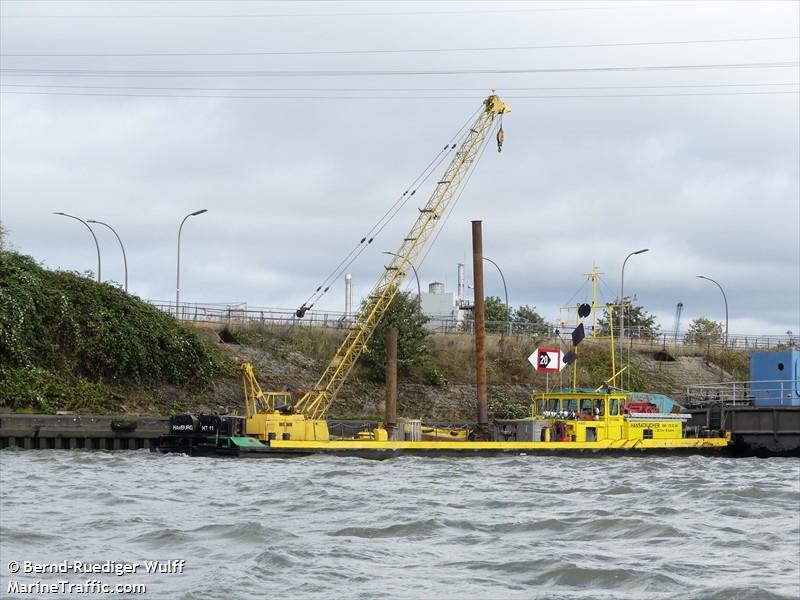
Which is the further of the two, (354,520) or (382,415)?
(382,415)

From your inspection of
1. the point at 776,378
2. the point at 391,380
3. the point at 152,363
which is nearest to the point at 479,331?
the point at 391,380

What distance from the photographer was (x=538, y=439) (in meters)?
47.5

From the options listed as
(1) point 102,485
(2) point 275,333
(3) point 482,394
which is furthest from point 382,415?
(1) point 102,485

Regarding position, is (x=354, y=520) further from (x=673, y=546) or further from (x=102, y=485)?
(x=102, y=485)

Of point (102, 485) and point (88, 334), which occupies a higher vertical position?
point (88, 334)

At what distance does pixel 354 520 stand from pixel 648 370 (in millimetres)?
63313

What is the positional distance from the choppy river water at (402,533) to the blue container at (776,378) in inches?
706

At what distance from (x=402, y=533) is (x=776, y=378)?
3737 cm

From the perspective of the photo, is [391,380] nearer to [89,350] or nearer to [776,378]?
[776,378]

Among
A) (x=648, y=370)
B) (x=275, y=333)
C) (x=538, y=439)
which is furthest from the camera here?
(x=648, y=370)

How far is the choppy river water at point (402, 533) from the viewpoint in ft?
56.6

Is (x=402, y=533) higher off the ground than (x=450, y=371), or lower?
lower

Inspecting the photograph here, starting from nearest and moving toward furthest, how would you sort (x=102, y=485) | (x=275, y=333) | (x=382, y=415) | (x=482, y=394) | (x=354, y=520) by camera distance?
1. (x=354, y=520)
2. (x=102, y=485)
3. (x=482, y=394)
4. (x=382, y=415)
5. (x=275, y=333)

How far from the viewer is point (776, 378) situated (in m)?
54.9
